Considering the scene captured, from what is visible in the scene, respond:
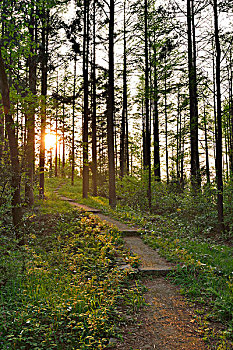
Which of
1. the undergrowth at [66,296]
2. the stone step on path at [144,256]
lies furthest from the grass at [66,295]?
the stone step on path at [144,256]

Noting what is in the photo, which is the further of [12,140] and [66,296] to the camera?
[12,140]

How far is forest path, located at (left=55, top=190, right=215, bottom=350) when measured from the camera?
337 centimetres

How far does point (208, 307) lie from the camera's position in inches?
170

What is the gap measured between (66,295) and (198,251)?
12.9 feet

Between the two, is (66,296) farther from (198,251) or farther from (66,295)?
(198,251)

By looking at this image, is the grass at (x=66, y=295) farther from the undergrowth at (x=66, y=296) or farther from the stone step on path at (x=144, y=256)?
the stone step on path at (x=144, y=256)

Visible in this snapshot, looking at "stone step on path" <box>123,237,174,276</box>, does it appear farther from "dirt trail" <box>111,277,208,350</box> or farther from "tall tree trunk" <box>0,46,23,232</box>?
"tall tree trunk" <box>0,46,23,232</box>

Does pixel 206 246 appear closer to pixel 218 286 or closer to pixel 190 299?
pixel 218 286

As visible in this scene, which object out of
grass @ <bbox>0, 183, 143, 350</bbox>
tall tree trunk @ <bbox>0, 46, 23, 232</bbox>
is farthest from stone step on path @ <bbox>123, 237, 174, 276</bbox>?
tall tree trunk @ <bbox>0, 46, 23, 232</bbox>

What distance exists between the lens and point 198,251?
22.5 ft

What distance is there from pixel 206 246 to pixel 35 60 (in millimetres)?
9592

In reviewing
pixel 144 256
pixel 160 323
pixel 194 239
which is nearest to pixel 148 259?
pixel 144 256

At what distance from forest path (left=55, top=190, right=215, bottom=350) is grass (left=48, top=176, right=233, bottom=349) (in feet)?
0.62

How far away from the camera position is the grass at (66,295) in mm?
3379
